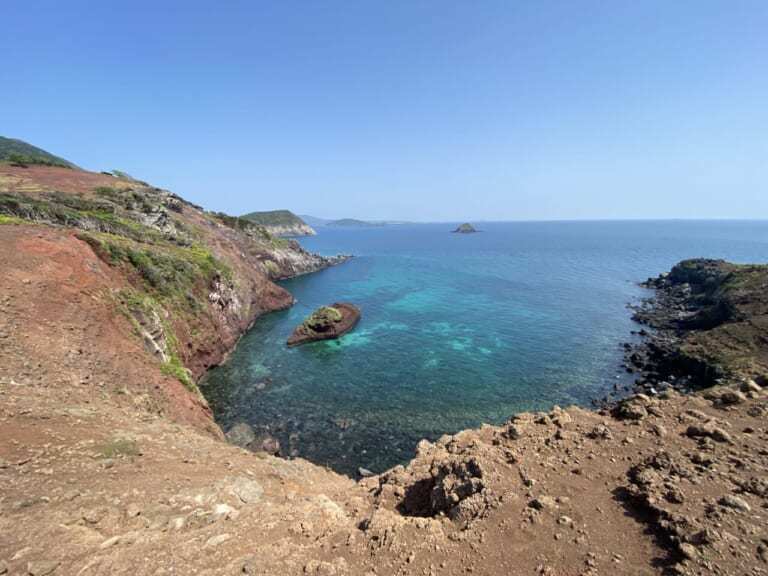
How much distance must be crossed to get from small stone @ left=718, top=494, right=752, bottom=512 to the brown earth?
4 centimetres

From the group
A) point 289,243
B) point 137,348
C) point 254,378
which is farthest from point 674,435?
→ point 289,243

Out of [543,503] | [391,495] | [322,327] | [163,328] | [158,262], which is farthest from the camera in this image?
[322,327]

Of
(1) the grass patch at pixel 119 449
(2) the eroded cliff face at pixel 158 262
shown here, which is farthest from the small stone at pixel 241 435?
(1) the grass patch at pixel 119 449

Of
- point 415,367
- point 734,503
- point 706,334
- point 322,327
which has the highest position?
point 734,503

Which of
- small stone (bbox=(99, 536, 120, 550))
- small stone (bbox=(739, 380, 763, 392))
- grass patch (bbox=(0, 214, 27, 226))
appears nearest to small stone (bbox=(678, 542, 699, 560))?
small stone (bbox=(739, 380, 763, 392))

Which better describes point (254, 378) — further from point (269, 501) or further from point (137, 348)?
point (269, 501)

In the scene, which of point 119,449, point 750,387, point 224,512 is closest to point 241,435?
point 119,449

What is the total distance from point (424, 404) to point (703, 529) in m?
20.9

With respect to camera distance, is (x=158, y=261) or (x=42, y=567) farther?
(x=158, y=261)

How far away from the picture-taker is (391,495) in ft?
36.3

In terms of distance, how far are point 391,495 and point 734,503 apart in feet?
28.6

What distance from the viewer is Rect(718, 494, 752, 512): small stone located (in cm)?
703

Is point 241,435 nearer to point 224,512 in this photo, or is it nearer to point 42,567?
point 224,512

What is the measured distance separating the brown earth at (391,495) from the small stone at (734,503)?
0.14ft
